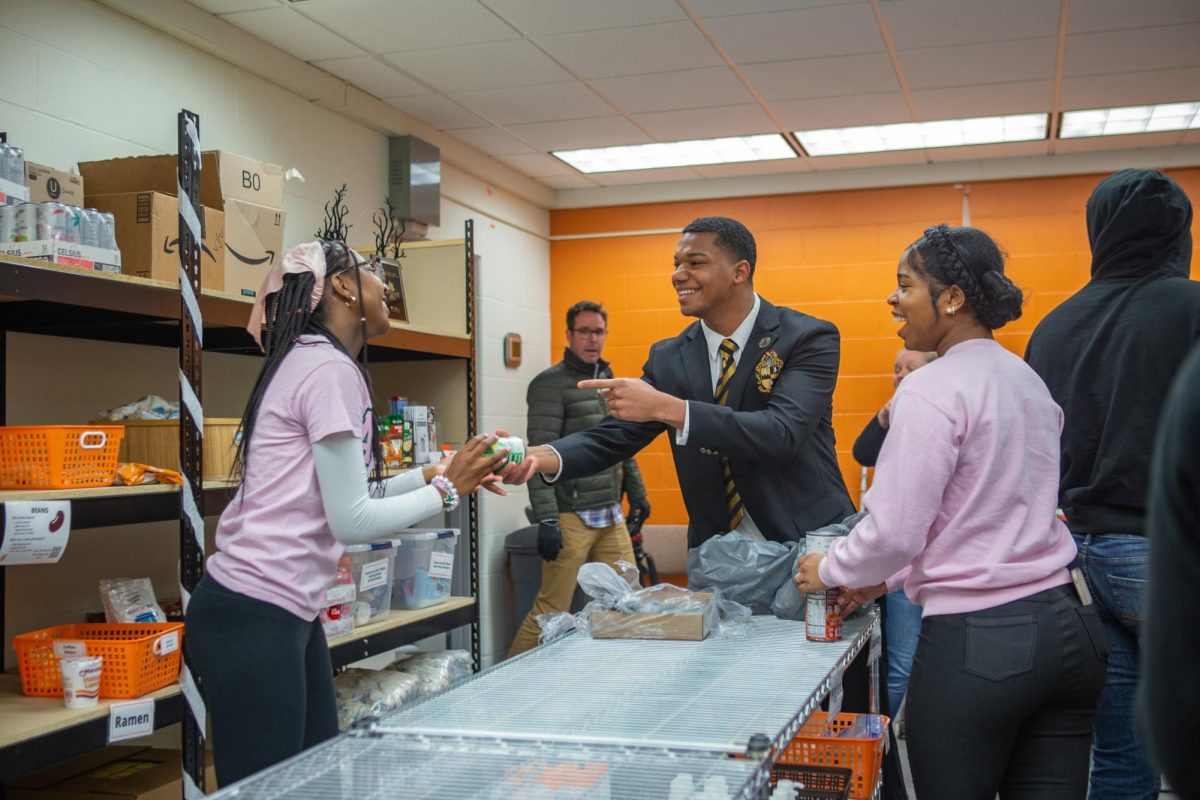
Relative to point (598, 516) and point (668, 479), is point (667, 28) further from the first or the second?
point (668, 479)

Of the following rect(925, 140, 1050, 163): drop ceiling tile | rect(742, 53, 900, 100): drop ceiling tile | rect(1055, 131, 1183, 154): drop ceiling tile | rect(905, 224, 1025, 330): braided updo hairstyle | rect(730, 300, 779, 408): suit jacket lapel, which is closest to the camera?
rect(905, 224, 1025, 330): braided updo hairstyle

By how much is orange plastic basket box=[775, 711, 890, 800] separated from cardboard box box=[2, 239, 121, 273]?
2.03 meters

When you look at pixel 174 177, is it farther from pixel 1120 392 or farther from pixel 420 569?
pixel 1120 392

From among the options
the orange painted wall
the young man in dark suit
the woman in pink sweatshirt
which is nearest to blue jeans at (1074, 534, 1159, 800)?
the woman in pink sweatshirt

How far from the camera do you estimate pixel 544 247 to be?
25.2ft

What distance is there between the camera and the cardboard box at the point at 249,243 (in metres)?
3.34

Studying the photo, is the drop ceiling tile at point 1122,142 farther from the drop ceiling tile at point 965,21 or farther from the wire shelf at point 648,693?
the wire shelf at point 648,693

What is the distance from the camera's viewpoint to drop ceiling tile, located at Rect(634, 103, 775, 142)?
5805mm

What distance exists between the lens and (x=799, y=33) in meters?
4.66

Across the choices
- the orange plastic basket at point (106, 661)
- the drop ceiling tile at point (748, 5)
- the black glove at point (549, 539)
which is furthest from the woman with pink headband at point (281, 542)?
the black glove at point (549, 539)

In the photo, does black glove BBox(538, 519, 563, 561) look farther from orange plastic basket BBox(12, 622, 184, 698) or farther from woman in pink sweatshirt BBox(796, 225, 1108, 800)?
woman in pink sweatshirt BBox(796, 225, 1108, 800)

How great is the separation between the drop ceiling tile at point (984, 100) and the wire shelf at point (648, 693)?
3973mm

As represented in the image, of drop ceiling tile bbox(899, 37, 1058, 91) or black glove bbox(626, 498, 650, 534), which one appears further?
black glove bbox(626, 498, 650, 534)

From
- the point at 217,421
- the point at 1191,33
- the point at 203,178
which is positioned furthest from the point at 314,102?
the point at 1191,33
